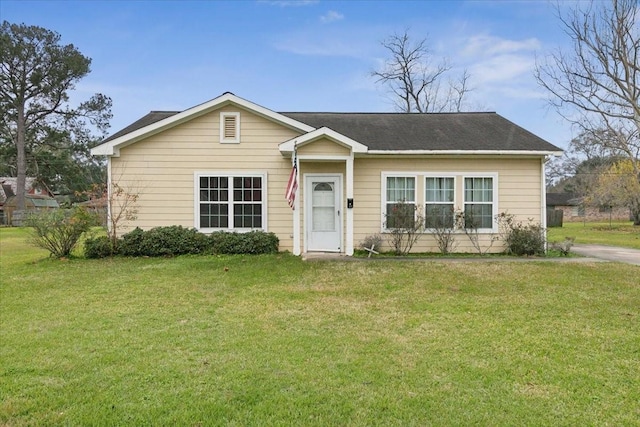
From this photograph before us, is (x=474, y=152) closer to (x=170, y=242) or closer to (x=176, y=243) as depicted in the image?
(x=176, y=243)

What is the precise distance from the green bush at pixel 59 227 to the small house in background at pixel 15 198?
26954 mm

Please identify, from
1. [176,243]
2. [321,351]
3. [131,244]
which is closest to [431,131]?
[176,243]

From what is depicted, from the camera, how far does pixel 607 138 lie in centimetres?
2391

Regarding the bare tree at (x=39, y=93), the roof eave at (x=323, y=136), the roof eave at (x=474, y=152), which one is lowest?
the roof eave at (x=474, y=152)

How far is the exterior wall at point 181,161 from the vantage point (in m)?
10.9

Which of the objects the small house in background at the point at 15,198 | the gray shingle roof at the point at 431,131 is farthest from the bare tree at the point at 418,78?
the small house in background at the point at 15,198

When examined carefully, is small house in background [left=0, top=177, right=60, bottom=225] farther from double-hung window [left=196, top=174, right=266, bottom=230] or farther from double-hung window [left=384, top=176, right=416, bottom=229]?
double-hung window [left=384, top=176, right=416, bottom=229]

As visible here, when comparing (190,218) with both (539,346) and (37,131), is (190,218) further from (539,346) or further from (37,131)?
(37,131)

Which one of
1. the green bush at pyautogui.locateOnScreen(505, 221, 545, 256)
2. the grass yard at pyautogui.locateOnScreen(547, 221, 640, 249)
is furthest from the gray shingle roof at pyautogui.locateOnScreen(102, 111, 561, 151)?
the grass yard at pyautogui.locateOnScreen(547, 221, 640, 249)

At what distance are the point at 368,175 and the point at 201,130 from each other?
4803mm

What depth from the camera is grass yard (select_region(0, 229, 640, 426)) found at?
284 centimetres

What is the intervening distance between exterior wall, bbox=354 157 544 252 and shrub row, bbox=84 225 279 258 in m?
2.76

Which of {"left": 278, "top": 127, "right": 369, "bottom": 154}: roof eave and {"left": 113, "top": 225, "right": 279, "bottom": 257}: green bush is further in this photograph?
{"left": 113, "top": 225, "right": 279, "bottom": 257}: green bush

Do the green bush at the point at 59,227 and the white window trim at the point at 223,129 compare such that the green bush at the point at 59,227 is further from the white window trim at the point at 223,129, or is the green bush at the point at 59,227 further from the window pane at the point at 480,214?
the window pane at the point at 480,214
